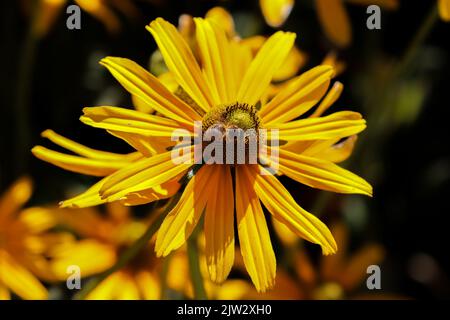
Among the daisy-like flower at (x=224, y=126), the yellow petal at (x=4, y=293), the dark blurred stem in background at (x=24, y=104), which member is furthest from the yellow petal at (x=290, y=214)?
the dark blurred stem in background at (x=24, y=104)

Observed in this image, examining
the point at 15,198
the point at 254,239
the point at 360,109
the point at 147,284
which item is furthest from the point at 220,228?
the point at 360,109

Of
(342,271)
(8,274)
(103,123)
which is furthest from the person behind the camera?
(342,271)

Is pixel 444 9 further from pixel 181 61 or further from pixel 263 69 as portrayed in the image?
pixel 181 61

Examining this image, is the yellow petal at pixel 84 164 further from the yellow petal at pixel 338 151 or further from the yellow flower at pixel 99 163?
the yellow petal at pixel 338 151

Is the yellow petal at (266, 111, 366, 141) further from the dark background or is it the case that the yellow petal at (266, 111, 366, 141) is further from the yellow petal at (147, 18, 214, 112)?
the dark background

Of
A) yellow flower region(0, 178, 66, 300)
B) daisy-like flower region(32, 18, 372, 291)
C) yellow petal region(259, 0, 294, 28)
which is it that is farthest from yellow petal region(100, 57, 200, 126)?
yellow flower region(0, 178, 66, 300)
